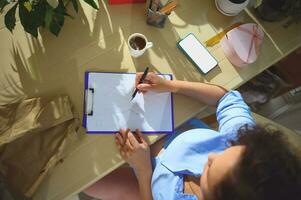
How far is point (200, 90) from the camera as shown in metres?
1.09

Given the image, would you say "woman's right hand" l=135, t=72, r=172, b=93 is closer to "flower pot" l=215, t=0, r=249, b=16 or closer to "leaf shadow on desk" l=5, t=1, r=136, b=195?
"leaf shadow on desk" l=5, t=1, r=136, b=195

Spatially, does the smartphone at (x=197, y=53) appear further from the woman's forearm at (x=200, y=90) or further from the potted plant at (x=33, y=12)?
the potted plant at (x=33, y=12)

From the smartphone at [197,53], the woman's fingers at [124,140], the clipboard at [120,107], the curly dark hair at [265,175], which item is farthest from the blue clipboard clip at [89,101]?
the curly dark hair at [265,175]

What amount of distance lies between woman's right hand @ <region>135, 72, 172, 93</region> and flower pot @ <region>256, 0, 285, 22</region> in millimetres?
438

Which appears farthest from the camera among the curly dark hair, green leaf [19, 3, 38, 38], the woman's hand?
the woman's hand

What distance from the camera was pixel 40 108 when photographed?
98 centimetres

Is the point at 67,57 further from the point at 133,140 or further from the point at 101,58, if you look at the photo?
the point at 133,140

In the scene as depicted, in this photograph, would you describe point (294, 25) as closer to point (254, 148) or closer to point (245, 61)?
point (245, 61)

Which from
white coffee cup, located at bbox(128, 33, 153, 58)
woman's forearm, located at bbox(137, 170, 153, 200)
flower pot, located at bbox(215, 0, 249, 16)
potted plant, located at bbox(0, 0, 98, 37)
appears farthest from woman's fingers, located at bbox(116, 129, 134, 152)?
flower pot, located at bbox(215, 0, 249, 16)

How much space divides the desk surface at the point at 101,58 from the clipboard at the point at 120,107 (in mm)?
25

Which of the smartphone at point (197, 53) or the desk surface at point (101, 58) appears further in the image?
the smartphone at point (197, 53)

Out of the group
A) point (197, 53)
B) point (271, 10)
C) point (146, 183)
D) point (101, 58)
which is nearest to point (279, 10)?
point (271, 10)

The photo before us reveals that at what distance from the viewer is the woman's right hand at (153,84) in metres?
1.07

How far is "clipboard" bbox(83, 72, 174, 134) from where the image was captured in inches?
40.6
